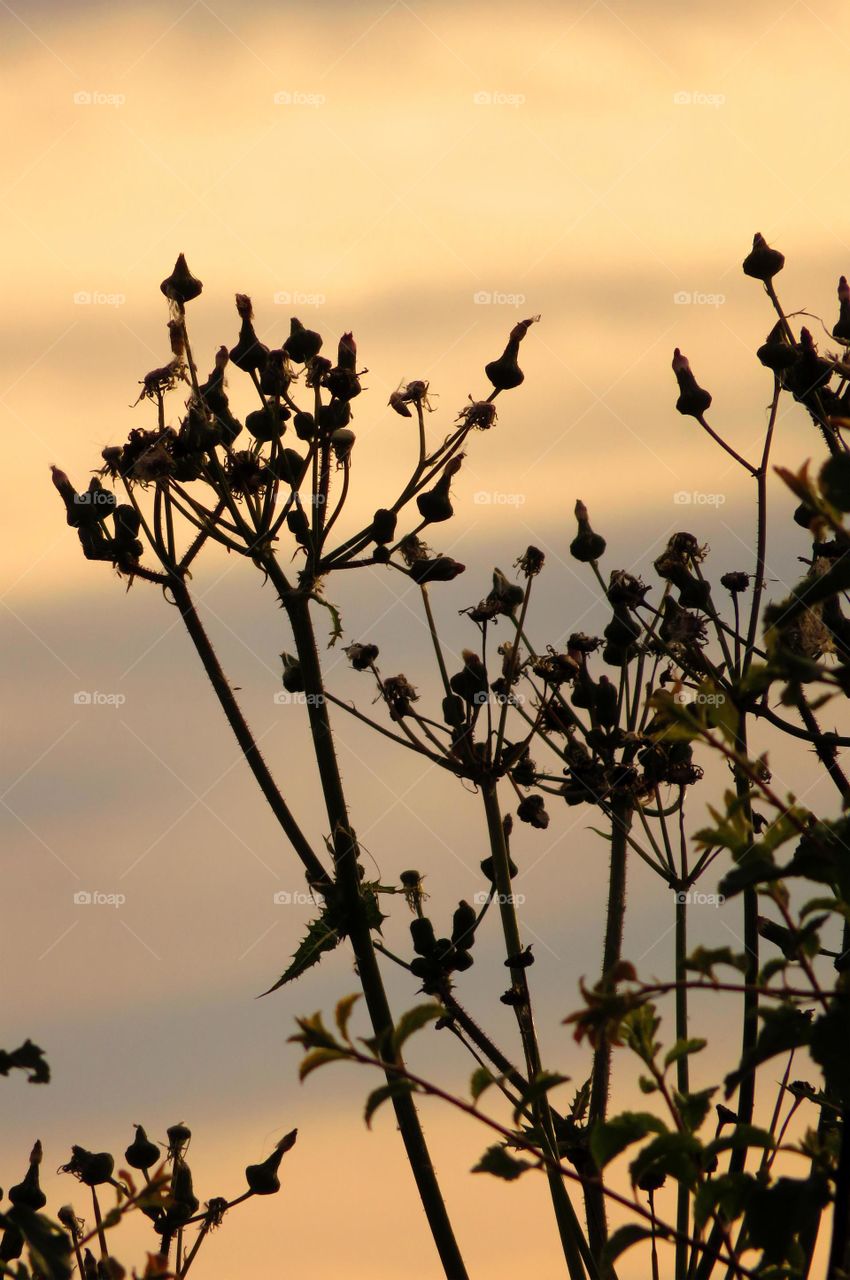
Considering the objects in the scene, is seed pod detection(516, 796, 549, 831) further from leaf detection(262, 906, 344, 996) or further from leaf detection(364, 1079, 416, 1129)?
leaf detection(364, 1079, 416, 1129)

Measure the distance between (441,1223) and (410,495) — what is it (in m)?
2.86

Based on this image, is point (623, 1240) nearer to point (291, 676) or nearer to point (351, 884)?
point (351, 884)

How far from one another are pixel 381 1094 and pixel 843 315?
14.1 ft

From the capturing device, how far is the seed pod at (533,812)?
23.2 feet

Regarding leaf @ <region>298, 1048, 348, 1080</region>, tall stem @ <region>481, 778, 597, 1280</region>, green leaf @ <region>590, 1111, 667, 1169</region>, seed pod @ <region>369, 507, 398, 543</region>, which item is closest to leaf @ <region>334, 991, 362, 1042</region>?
leaf @ <region>298, 1048, 348, 1080</region>

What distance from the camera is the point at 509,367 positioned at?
7.50 meters

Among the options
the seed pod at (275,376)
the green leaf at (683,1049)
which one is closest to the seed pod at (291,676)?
the seed pod at (275,376)

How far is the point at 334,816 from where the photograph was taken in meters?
6.12

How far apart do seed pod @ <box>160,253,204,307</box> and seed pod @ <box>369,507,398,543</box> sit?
59.8 inches

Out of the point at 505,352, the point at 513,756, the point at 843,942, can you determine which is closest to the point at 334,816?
the point at 513,756

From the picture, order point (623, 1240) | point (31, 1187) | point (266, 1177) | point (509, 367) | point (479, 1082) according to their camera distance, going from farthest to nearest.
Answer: point (509, 367) < point (266, 1177) < point (31, 1187) < point (479, 1082) < point (623, 1240)

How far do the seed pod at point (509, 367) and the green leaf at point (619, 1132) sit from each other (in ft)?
16.2

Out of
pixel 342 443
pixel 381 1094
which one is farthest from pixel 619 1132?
pixel 342 443

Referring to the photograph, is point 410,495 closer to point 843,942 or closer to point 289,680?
point 289,680
